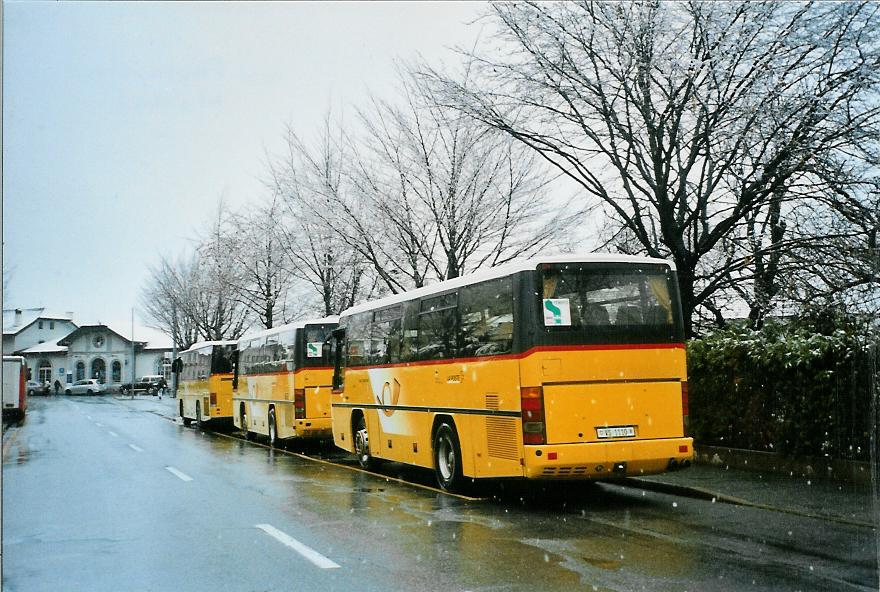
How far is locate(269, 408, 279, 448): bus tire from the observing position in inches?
862

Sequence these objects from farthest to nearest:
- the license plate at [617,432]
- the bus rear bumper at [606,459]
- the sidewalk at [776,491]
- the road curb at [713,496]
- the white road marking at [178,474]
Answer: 1. the white road marking at [178,474]
2. the license plate at [617,432]
3. the bus rear bumper at [606,459]
4. the sidewalk at [776,491]
5. the road curb at [713,496]

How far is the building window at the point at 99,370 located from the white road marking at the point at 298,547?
96.4 meters

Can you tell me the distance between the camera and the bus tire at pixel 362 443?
1588cm

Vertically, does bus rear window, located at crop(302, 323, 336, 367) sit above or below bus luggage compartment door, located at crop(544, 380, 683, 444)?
above

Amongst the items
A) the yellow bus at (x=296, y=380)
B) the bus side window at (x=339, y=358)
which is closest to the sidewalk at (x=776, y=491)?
the bus side window at (x=339, y=358)

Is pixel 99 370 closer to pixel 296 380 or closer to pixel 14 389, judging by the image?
pixel 14 389

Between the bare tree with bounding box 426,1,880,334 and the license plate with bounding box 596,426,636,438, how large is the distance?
239 inches

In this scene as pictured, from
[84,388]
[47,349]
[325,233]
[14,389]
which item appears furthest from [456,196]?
→ [47,349]

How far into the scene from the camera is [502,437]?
10.8 m

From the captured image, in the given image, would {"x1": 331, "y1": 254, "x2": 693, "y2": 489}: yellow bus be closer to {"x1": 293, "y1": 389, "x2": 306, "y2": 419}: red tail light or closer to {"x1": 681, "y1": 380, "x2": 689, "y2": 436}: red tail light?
{"x1": 681, "y1": 380, "x2": 689, "y2": 436}: red tail light

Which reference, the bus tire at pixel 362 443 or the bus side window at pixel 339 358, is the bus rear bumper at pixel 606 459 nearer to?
the bus tire at pixel 362 443

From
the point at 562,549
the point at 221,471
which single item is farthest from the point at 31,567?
the point at 221,471

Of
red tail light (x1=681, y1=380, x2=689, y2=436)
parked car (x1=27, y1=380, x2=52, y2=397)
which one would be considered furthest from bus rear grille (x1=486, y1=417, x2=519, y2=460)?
parked car (x1=27, y1=380, x2=52, y2=397)

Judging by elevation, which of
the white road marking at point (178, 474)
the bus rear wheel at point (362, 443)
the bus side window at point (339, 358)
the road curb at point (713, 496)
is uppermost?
the bus side window at point (339, 358)
